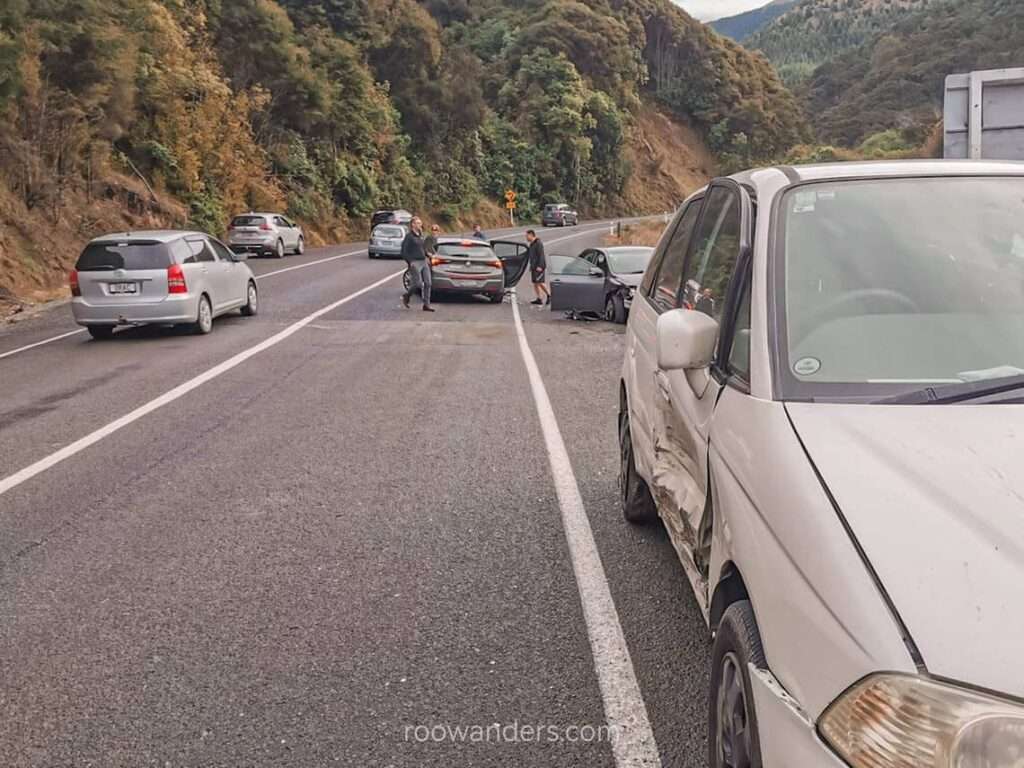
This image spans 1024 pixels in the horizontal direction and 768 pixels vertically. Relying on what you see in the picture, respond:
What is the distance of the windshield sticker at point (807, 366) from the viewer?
9.45 ft

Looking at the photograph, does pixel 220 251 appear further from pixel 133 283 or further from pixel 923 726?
pixel 923 726

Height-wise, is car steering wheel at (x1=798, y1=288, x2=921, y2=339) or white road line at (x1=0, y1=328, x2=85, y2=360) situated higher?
car steering wheel at (x1=798, y1=288, x2=921, y2=339)

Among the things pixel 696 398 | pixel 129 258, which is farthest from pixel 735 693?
pixel 129 258

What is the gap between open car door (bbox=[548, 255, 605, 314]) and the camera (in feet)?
54.1

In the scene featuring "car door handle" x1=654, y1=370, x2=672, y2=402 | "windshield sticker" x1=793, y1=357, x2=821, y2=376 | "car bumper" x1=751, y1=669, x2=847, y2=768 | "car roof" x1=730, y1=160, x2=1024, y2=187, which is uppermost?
"car roof" x1=730, y1=160, x2=1024, y2=187

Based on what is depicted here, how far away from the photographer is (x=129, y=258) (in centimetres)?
1380

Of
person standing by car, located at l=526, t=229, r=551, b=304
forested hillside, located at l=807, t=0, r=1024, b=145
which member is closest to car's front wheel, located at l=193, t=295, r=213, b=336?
person standing by car, located at l=526, t=229, r=551, b=304

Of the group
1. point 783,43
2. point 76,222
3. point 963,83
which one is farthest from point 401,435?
point 783,43

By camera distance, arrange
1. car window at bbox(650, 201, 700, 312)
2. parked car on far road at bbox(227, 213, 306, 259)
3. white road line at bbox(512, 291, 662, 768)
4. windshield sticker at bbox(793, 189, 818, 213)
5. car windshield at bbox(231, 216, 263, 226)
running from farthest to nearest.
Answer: car windshield at bbox(231, 216, 263, 226) → parked car on far road at bbox(227, 213, 306, 259) → car window at bbox(650, 201, 700, 312) → windshield sticker at bbox(793, 189, 818, 213) → white road line at bbox(512, 291, 662, 768)

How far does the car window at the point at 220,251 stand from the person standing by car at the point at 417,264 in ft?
11.2

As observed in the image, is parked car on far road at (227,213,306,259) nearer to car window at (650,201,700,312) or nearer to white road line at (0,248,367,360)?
white road line at (0,248,367,360)

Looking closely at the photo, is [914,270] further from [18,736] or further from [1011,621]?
[18,736]

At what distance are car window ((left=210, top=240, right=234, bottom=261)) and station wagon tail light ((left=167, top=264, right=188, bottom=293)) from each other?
172 cm

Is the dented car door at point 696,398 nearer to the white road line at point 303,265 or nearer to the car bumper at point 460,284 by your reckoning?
the car bumper at point 460,284
